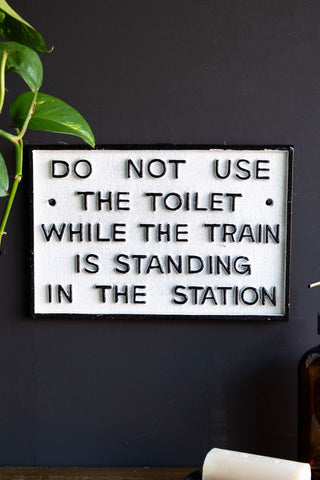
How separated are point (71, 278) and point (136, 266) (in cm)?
15

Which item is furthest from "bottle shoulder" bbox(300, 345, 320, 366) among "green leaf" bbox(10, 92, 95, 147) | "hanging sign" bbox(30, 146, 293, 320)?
"green leaf" bbox(10, 92, 95, 147)

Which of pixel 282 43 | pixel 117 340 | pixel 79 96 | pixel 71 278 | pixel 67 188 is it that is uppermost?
pixel 282 43

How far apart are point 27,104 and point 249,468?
775 mm

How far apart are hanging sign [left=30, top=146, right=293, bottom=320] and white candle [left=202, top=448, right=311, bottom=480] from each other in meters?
0.31

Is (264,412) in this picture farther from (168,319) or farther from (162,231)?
(162,231)

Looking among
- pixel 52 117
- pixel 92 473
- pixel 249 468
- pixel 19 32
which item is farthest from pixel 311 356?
pixel 19 32

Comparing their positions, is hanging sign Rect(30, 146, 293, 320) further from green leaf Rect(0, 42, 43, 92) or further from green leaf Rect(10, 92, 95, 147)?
green leaf Rect(0, 42, 43, 92)

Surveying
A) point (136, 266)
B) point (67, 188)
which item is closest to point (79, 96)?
point (67, 188)

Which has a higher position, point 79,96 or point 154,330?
point 79,96

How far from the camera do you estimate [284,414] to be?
48.1 inches

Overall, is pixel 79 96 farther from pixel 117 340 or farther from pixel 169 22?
pixel 117 340

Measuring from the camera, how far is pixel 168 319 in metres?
1.21

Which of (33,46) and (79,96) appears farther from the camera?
(79,96)

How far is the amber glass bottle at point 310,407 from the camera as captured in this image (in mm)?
1117
